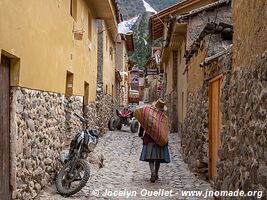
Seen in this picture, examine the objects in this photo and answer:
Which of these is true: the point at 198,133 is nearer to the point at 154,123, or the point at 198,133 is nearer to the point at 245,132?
the point at 154,123

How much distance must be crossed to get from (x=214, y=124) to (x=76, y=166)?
2607 mm

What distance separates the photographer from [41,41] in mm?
6223

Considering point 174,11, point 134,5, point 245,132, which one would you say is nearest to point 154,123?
point 245,132

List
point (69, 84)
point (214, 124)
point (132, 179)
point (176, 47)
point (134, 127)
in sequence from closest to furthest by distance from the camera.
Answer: point (214, 124)
point (132, 179)
point (69, 84)
point (176, 47)
point (134, 127)

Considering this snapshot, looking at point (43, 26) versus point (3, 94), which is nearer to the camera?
point (3, 94)

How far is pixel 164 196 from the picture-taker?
6.77m

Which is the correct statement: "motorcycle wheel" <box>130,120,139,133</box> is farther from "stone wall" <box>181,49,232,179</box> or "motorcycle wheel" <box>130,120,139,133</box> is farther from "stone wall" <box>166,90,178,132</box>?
"stone wall" <box>181,49,232,179</box>

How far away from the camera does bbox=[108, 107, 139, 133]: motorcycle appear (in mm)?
19000

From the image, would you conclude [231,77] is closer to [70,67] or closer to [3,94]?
[3,94]

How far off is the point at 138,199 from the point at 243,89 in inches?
117

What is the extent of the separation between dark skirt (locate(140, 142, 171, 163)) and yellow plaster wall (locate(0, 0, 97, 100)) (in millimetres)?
2060

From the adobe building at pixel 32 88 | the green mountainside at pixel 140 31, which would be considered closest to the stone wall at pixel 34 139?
the adobe building at pixel 32 88

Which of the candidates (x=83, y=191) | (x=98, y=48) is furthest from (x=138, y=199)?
(x=98, y=48)

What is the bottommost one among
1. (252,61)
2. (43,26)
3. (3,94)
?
(3,94)
